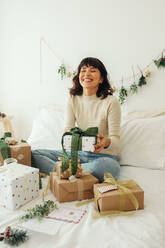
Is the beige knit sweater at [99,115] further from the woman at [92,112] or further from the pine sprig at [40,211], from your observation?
the pine sprig at [40,211]

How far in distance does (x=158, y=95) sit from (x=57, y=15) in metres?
1.17

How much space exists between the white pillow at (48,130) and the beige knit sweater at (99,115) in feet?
0.74

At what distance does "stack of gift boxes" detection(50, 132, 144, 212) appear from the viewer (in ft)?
2.86

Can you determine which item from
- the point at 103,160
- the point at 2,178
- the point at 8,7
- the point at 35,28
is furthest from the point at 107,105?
the point at 8,7

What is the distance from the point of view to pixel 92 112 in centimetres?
141

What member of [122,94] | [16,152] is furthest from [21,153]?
[122,94]

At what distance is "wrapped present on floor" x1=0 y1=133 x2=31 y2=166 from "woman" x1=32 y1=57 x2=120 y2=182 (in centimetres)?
6

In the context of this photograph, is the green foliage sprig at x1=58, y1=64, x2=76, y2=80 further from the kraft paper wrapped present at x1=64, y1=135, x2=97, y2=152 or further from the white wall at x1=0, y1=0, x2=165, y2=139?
the kraft paper wrapped present at x1=64, y1=135, x2=97, y2=152

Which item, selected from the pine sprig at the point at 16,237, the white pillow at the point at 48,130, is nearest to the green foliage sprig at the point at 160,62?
the white pillow at the point at 48,130

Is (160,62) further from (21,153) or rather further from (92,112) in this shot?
(21,153)

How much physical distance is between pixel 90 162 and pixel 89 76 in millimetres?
524

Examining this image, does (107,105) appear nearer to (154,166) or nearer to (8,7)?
(154,166)

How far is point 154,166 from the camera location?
134 centimetres

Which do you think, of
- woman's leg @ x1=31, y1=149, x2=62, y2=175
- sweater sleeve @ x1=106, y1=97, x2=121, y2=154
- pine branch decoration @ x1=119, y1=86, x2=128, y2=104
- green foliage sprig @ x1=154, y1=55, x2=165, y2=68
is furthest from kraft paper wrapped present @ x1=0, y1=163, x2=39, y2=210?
green foliage sprig @ x1=154, y1=55, x2=165, y2=68
